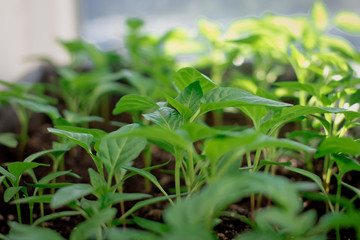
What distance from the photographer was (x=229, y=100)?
47 cm

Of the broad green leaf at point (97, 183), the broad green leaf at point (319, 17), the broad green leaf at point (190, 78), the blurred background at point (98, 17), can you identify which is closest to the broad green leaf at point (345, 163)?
the broad green leaf at point (190, 78)

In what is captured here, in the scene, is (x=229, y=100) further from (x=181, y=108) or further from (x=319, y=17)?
(x=319, y=17)

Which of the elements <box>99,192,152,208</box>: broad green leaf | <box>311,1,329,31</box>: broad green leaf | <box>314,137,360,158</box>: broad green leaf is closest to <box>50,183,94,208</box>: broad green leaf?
<box>99,192,152,208</box>: broad green leaf

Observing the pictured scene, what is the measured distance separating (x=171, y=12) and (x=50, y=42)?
0.62 metres

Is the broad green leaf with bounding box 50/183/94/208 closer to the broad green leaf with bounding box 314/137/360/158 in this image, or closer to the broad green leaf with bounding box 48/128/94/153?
the broad green leaf with bounding box 48/128/94/153

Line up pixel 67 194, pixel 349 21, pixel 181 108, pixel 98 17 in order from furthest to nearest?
pixel 98 17
pixel 349 21
pixel 181 108
pixel 67 194

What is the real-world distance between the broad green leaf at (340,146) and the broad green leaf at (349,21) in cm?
78

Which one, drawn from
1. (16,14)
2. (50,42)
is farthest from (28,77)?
(50,42)

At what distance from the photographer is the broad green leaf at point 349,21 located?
1.15 m

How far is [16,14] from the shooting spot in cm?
146

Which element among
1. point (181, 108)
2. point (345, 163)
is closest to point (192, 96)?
point (181, 108)

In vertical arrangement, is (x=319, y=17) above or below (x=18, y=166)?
above

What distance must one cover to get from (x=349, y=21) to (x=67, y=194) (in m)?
1.06

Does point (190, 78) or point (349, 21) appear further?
point (349, 21)
